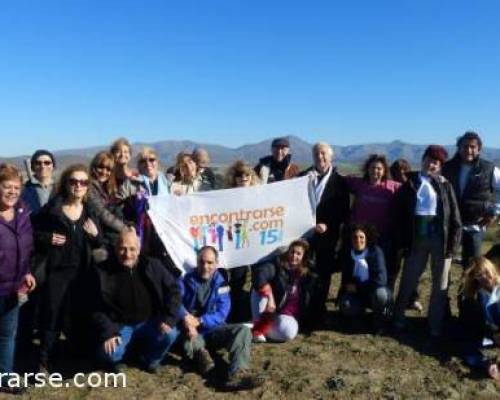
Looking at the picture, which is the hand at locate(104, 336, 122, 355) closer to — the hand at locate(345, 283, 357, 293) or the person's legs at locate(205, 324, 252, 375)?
the person's legs at locate(205, 324, 252, 375)

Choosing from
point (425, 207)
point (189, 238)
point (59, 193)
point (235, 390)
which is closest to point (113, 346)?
point (235, 390)

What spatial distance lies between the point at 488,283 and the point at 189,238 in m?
4.26

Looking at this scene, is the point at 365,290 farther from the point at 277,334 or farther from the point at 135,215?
the point at 135,215

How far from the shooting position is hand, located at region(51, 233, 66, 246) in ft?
20.7

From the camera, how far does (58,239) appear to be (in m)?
6.32

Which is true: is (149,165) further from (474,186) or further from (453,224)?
(474,186)

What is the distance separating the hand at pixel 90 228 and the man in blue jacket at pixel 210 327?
1.38m

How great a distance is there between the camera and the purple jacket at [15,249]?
5.75 meters

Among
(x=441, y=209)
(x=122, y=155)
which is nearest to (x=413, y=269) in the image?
(x=441, y=209)

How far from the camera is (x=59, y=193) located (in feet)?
21.5

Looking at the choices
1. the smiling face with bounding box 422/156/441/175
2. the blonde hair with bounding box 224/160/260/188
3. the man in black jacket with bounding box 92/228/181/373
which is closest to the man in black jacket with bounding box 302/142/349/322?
the blonde hair with bounding box 224/160/260/188

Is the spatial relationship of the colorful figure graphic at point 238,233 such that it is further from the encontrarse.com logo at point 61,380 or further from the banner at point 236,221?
the encontrarse.com logo at point 61,380

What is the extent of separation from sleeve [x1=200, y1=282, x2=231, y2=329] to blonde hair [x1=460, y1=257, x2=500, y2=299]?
3.18m

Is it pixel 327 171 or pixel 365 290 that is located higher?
pixel 327 171
